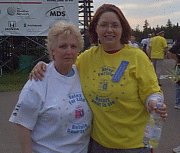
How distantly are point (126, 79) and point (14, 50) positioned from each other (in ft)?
43.3

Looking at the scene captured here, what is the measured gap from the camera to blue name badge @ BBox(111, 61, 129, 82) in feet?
8.41

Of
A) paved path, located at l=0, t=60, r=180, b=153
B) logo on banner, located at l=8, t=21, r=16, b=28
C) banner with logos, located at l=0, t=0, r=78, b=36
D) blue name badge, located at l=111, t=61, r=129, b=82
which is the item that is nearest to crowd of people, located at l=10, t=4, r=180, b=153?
blue name badge, located at l=111, t=61, r=129, b=82

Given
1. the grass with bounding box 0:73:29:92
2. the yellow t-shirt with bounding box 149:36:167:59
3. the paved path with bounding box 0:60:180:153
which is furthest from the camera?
the yellow t-shirt with bounding box 149:36:167:59

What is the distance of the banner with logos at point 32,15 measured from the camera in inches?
543

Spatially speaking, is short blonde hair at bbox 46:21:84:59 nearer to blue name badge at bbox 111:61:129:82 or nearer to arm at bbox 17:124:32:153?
blue name badge at bbox 111:61:129:82

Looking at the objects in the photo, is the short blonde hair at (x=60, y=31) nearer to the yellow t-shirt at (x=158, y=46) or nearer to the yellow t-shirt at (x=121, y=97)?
the yellow t-shirt at (x=121, y=97)

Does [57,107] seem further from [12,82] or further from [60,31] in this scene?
[12,82]

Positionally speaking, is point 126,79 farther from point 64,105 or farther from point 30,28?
point 30,28

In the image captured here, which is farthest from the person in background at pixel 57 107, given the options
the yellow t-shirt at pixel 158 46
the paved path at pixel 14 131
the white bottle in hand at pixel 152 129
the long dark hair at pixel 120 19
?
the yellow t-shirt at pixel 158 46

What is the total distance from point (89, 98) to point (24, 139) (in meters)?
0.54

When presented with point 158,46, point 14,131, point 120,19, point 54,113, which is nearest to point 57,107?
point 54,113

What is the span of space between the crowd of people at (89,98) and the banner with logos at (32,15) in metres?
11.3

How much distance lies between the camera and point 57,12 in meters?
14.0

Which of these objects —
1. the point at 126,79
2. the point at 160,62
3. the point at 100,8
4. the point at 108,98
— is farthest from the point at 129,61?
the point at 160,62
